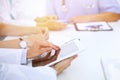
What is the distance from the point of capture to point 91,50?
1.02 meters

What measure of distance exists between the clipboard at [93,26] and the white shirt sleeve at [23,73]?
662 mm

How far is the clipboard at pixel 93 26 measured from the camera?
1326 millimetres

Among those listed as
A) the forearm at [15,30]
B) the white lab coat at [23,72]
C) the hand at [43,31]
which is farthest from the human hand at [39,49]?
the forearm at [15,30]

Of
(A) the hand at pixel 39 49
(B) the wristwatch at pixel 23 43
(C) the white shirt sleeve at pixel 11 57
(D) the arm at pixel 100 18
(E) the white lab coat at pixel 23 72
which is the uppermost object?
(E) the white lab coat at pixel 23 72

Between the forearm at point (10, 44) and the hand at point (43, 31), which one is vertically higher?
the forearm at point (10, 44)

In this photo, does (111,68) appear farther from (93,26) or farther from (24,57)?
(93,26)

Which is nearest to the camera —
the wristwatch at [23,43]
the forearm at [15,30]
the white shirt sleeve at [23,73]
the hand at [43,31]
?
the white shirt sleeve at [23,73]

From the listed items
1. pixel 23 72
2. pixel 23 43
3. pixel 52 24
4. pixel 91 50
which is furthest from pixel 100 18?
pixel 23 72

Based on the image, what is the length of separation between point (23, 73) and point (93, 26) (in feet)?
2.57

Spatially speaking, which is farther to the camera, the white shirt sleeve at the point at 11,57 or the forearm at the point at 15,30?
the forearm at the point at 15,30

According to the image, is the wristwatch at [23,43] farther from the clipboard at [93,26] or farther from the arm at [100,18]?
the arm at [100,18]

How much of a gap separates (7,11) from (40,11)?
0.49 meters

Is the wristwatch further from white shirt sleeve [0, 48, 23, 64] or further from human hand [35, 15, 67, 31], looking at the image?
human hand [35, 15, 67, 31]

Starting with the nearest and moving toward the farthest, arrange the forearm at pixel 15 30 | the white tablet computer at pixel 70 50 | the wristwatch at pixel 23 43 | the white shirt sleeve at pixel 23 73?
the white shirt sleeve at pixel 23 73
the white tablet computer at pixel 70 50
the wristwatch at pixel 23 43
the forearm at pixel 15 30
